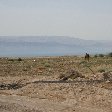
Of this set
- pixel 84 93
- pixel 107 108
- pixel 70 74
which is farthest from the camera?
pixel 70 74

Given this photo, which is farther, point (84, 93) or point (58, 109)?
point (84, 93)

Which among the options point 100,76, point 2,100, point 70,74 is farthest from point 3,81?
point 2,100

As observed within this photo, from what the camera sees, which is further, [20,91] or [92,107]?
[20,91]

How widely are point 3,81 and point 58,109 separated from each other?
15147 millimetres

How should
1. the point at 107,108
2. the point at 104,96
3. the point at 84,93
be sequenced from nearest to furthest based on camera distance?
the point at 107,108, the point at 104,96, the point at 84,93

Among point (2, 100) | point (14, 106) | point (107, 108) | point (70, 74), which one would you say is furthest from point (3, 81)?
point (107, 108)

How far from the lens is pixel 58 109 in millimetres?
22047

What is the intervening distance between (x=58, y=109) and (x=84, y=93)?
4175 millimetres

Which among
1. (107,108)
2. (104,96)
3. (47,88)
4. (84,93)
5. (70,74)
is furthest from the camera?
(70,74)

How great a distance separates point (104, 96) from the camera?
2430 cm

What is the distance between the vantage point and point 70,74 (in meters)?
34.8

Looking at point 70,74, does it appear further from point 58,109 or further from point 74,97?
point 58,109

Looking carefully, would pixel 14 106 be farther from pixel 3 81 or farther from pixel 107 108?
pixel 3 81

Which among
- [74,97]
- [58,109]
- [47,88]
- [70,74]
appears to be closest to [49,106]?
[58,109]
